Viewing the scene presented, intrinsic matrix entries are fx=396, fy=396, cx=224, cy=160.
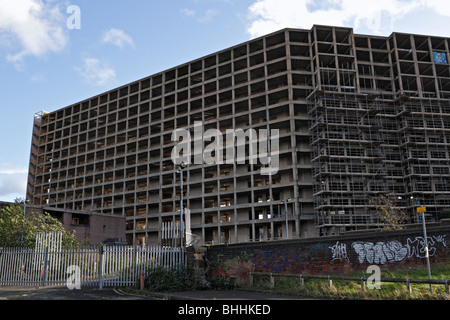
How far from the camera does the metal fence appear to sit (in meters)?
20.4

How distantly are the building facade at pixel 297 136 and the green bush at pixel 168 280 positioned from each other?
94.6 ft

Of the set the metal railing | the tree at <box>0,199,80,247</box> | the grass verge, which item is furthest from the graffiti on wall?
the tree at <box>0,199,80,247</box>

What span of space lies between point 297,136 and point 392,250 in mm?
39978

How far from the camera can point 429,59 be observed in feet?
203

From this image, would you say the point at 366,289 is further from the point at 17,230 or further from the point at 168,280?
the point at 17,230

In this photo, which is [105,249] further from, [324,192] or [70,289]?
[324,192]

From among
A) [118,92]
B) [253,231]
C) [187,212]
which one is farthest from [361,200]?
[118,92]

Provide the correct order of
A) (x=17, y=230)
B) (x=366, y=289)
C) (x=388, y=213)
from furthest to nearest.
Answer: (x=388, y=213) < (x=17, y=230) < (x=366, y=289)

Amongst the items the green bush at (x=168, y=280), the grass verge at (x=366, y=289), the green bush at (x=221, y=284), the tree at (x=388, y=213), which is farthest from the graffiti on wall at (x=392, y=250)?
the tree at (x=388, y=213)

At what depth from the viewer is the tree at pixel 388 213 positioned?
41.7 m

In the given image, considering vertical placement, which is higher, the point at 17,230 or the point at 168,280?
the point at 17,230

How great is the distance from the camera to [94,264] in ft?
67.4

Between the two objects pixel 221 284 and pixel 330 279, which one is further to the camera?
pixel 221 284

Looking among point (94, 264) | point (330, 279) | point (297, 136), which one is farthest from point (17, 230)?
point (297, 136)
